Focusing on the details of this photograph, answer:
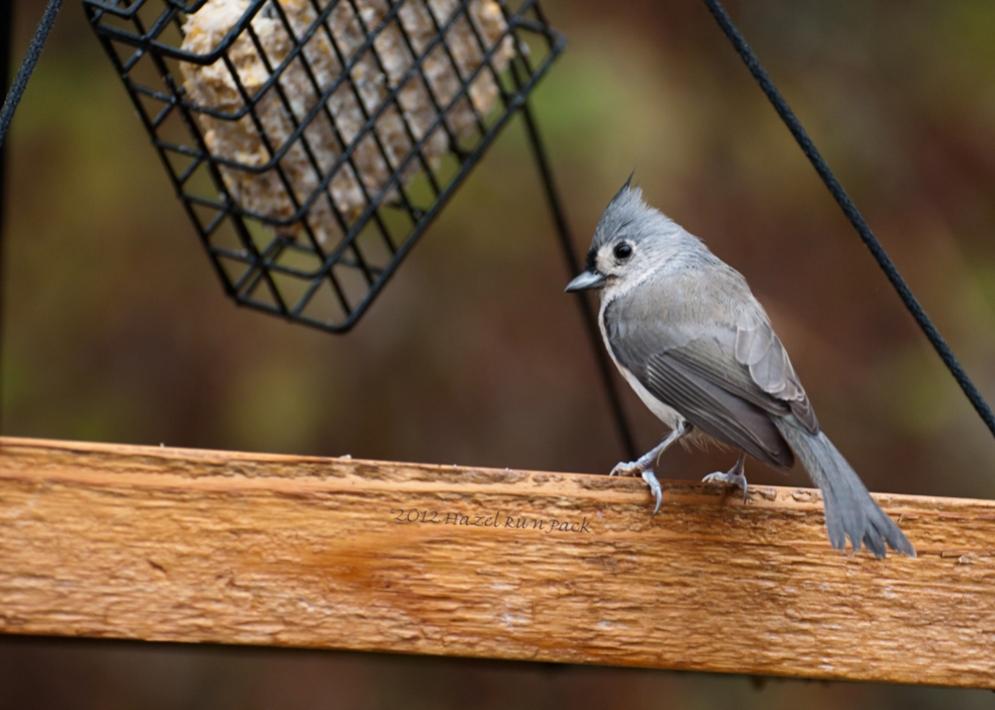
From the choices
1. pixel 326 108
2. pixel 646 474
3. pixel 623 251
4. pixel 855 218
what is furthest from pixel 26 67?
pixel 623 251

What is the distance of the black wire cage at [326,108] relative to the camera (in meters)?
2.04

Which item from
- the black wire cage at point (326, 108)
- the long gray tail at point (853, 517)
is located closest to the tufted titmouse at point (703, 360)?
the long gray tail at point (853, 517)

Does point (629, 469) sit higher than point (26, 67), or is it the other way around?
point (26, 67)

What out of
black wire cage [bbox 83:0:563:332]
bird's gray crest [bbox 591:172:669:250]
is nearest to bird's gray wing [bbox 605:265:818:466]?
bird's gray crest [bbox 591:172:669:250]

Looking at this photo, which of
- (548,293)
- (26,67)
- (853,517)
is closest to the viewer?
(26,67)

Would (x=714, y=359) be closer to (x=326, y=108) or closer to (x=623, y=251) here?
(x=623, y=251)

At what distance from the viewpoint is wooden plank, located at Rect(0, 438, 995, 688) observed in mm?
1621

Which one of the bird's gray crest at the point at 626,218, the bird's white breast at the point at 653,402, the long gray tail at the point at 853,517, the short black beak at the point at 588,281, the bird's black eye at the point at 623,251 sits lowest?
the long gray tail at the point at 853,517

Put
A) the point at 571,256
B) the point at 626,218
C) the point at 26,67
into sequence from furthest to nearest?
the point at 571,256
the point at 626,218
the point at 26,67

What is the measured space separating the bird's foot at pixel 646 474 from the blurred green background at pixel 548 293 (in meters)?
1.61

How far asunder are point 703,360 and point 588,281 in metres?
0.37

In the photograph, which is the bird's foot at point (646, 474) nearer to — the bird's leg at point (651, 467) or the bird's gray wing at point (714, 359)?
the bird's leg at point (651, 467)

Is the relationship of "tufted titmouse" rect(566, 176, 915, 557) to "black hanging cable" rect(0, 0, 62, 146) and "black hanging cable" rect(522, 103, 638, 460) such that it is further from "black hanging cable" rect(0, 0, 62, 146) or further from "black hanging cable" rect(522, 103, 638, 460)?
"black hanging cable" rect(0, 0, 62, 146)

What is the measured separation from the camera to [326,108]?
6.86ft
